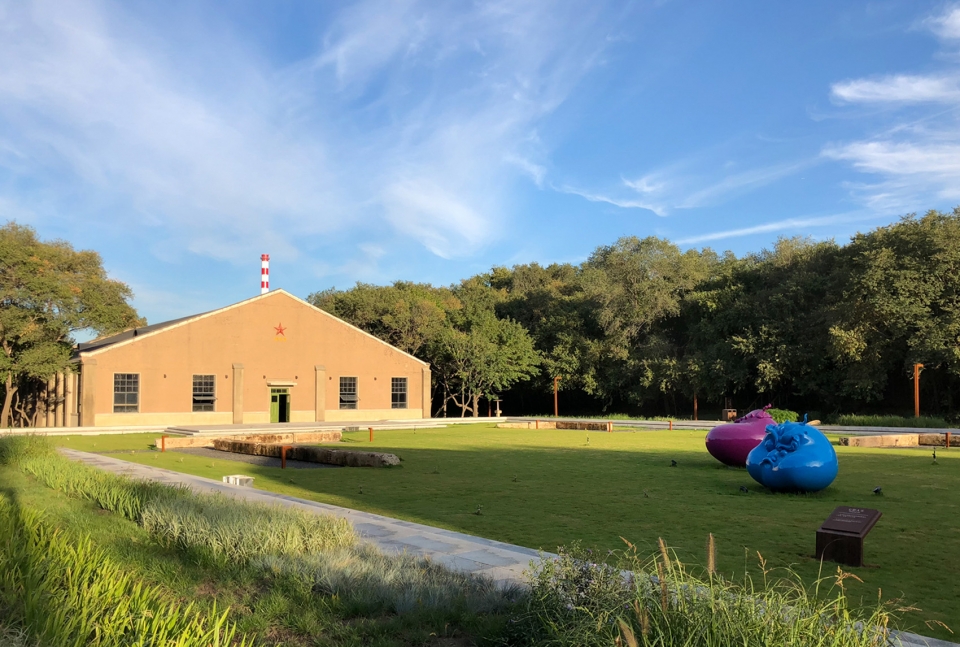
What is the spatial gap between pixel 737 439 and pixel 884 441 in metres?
11.4

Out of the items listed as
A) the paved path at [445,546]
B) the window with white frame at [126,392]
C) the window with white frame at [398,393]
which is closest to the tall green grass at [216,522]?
the paved path at [445,546]

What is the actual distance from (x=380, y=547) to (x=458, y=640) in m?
2.95

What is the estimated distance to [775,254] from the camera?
57656mm

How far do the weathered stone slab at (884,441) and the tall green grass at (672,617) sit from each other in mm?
22990

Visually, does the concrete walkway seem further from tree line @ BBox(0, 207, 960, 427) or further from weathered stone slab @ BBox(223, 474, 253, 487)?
tree line @ BBox(0, 207, 960, 427)

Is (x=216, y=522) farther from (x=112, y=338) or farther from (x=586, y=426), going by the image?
(x=112, y=338)

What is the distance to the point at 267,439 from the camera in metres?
27.4

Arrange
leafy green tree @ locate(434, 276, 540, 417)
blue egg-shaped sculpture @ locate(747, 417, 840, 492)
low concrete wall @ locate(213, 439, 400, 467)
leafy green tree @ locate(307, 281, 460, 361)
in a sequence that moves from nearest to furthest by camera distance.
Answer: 1. blue egg-shaped sculpture @ locate(747, 417, 840, 492)
2. low concrete wall @ locate(213, 439, 400, 467)
3. leafy green tree @ locate(434, 276, 540, 417)
4. leafy green tree @ locate(307, 281, 460, 361)

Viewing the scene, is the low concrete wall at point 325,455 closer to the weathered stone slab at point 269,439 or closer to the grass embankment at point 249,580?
the weathered stone slab at point 269,439

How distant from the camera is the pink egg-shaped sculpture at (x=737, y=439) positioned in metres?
16.6

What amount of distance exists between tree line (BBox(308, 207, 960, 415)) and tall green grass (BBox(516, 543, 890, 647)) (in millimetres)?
36439

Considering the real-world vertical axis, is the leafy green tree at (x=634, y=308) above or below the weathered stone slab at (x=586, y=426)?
above

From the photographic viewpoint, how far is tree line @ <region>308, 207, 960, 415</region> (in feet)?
124

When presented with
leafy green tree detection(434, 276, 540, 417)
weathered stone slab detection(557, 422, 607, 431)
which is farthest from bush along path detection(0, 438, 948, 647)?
leafy green tree detection(434, 276, 540, 417)
